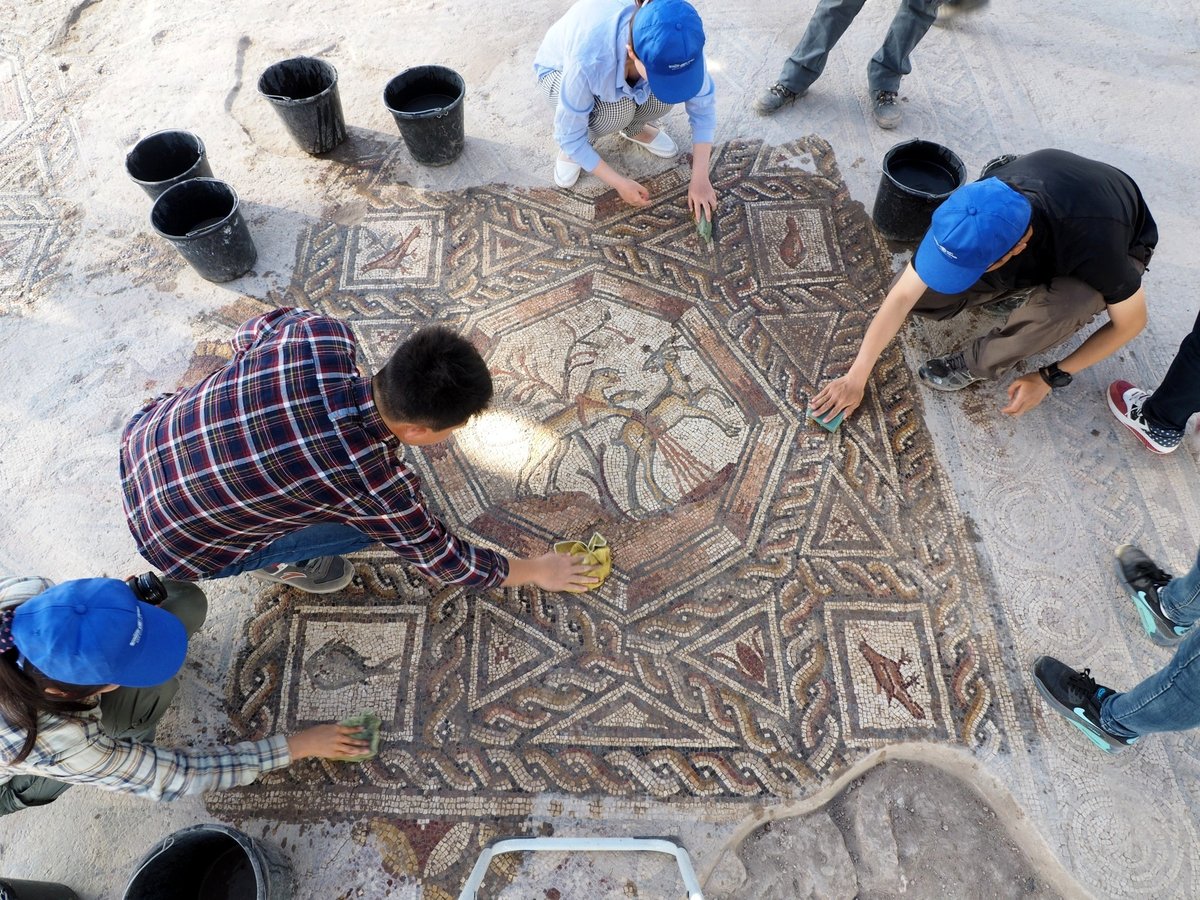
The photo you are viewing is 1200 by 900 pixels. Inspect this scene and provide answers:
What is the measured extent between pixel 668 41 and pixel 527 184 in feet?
3.63

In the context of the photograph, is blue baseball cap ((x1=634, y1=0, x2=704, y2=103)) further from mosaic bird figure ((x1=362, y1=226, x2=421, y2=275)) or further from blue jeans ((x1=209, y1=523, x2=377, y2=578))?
blue jeans ((x1=209, y1=523, x2=377, y2=578))

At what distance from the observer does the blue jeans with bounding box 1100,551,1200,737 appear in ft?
5.22

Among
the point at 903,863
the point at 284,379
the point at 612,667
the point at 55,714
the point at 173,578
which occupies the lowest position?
the point at 903,863

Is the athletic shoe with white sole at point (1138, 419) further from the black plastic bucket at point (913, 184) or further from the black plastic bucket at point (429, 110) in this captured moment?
the black plastic bucket at point (429, 110)

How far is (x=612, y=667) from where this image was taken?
2.13 metres

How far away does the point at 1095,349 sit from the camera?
232 centimetres

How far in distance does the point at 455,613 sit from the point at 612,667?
1.70ft

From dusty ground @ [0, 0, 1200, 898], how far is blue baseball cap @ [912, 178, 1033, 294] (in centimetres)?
71

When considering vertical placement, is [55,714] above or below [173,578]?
above

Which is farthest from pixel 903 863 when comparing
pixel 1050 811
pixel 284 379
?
pixel 284 379

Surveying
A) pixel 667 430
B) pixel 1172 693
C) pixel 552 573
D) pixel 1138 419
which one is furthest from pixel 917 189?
pixel 552 573

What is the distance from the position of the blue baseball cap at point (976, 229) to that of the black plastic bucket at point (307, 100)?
2.60 meters

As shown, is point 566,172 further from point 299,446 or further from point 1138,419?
point 1138,419

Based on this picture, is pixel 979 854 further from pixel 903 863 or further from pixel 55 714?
pixel 55 714
